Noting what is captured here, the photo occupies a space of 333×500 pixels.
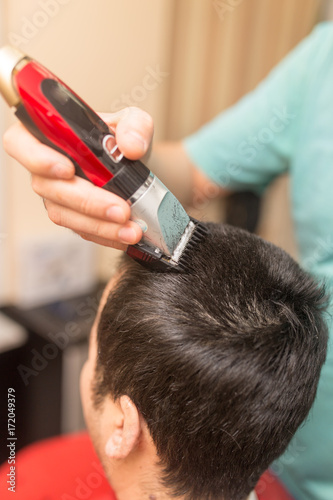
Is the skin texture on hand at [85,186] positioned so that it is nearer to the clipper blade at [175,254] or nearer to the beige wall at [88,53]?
the clipper blade at [175,254]

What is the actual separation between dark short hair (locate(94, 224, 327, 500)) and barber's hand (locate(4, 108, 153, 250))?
0.12 metres

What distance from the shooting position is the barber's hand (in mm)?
535

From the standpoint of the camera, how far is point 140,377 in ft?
2.09

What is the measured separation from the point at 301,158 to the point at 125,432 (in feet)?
2.39

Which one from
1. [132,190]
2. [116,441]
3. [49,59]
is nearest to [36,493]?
[116,441]

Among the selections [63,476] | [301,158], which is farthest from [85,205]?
[63,476]

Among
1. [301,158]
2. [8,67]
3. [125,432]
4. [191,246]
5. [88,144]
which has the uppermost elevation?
[8,67]

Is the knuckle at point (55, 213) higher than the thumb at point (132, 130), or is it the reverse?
the thumb at point (132, 130)

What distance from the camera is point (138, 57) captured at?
5.27 ft

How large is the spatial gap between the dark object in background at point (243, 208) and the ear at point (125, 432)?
4.88 feet

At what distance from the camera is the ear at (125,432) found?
2.13 feet

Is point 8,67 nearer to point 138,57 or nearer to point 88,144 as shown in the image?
point 88,144

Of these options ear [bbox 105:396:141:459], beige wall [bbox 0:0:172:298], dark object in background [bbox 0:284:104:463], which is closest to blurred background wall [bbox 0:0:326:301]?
beige wall [bbox 0:0:172:298]

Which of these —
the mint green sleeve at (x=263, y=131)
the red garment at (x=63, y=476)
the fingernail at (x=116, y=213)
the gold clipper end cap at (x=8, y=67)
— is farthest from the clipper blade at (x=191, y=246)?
the red garment at (x=63, y=476)
